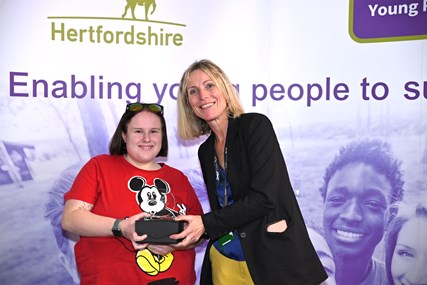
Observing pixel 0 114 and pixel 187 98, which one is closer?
pixel 187 98

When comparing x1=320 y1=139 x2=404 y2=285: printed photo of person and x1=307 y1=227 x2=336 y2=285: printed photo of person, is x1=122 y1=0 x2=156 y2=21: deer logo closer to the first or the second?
x1=320 y1=139 x2=404 y2=285: printed photo of person

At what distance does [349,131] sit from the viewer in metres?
3.25

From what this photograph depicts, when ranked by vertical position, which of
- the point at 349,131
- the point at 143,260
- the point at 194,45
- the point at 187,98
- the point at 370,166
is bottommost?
the point at 143,260

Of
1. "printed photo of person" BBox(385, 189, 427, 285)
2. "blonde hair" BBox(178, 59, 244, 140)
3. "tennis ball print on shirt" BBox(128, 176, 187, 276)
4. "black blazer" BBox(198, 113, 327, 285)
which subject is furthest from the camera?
"printed photo of person" BBox(385, 189, 427, 285)

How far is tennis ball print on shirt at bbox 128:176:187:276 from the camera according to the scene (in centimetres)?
219

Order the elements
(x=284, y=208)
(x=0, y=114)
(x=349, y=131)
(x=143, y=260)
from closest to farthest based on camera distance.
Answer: (x=284, y=208), (x=143, y=260), (x=0, y=114), (x=349, y=131)

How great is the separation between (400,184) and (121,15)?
201 cm

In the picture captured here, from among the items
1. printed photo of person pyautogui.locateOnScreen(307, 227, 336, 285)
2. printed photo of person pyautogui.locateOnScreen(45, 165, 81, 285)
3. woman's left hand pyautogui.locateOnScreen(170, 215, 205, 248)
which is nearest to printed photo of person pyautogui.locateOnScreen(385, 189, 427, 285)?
printed photo of person pyautogui.locateOnScreen(307, 227, 336, 285)

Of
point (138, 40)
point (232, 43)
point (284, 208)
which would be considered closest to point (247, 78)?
point (232, 43)

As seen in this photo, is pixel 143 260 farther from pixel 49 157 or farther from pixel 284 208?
pixel 49 157

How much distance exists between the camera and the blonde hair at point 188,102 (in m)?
2.08

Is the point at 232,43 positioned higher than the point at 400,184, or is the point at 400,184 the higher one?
the point at 232,43

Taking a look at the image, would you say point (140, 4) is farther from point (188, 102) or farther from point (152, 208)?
point (152, 208)

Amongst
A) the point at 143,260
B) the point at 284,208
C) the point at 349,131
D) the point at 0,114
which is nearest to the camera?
the point at 284,208
